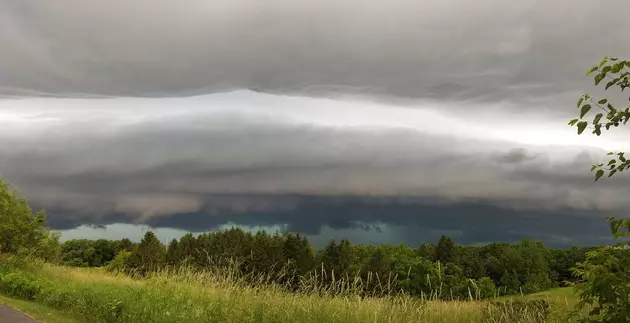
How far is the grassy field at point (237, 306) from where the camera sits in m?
8.72

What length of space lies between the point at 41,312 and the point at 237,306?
16.9 ft

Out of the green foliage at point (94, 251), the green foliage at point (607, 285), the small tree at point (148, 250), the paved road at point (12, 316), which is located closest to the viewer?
the green foliage at point (607, 285)

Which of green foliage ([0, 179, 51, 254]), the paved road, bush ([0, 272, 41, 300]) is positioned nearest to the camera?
the paved road

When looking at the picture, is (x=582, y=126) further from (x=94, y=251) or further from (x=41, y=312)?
(x=94, y=251)

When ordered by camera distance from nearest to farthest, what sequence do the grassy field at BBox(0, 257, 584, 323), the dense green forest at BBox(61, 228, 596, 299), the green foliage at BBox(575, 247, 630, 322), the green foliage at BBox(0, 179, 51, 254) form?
the green foliage at BBox(575, 247, 630, 322) < the grassy field at BBox(0, 257, 584, 323) < the green foliage at BBox(0, 179, 51, 254) < the dense green forest at BBox(61, 228, 596, 299)

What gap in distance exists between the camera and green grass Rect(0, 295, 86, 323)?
34.0ft

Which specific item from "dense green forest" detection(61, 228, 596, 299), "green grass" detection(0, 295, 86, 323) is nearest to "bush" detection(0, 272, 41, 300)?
"green grass" detection(0, 295, 86, 323)

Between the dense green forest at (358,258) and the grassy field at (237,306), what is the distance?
16433 mm

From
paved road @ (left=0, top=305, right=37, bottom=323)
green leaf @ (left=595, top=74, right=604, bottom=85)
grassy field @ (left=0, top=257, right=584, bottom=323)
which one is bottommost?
paved road @ (left=0, top=305, right=37, bottom=323)

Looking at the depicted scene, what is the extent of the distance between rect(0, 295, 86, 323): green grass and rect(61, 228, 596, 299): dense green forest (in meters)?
16.1

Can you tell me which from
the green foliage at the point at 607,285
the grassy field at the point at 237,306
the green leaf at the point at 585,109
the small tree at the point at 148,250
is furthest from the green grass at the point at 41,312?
the small tree at the point at 148,250

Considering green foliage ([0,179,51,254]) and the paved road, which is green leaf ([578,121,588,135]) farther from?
green foliage ([0,179,51,254])

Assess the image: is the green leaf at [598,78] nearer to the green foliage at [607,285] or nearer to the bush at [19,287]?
the green foliage at [607,285]

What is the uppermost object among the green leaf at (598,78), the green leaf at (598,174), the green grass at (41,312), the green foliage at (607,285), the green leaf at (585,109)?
the green leaf at (598,78)
